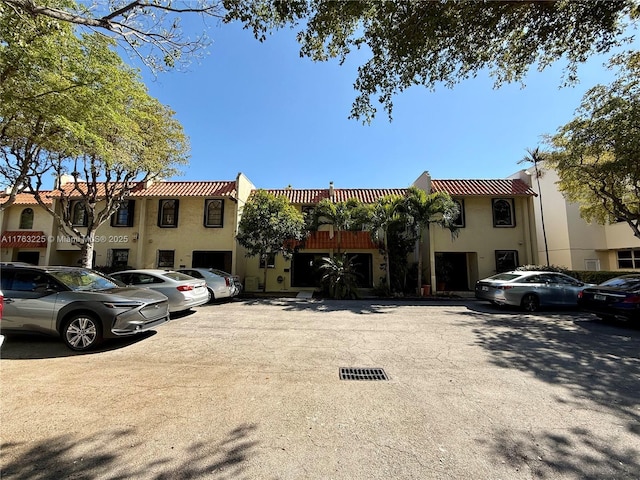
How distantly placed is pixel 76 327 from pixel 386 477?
646 centimetres

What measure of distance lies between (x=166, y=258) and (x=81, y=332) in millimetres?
13281

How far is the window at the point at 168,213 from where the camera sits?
1855 centimetres

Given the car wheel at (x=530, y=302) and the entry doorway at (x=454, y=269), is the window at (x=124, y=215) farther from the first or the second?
the car wheel at (x=530, y=302)

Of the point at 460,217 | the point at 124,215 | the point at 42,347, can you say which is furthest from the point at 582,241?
the point at 124,215

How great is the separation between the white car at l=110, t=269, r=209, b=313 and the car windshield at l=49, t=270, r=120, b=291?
2.21 meters

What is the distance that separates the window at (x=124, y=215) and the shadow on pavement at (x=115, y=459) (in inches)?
715

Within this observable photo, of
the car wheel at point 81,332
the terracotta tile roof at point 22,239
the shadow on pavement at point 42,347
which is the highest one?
Result: the terracotta tile roof at point 22,239

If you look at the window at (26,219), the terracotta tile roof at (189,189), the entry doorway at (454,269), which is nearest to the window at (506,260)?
the entry doorway at (454,269)

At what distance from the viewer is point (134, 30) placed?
5.73 m

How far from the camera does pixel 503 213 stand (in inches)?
721

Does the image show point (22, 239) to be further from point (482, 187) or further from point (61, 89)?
point (482, 187)

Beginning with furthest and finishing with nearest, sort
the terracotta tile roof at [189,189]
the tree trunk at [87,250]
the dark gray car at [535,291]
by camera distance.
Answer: the terracotta tile roof at [189,189]
the tree trunk at [87,250]
the dark gray car at [535,291]

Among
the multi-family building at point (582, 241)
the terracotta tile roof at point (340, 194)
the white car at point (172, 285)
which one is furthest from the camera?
the terracotta tile roof at point (340, 194)

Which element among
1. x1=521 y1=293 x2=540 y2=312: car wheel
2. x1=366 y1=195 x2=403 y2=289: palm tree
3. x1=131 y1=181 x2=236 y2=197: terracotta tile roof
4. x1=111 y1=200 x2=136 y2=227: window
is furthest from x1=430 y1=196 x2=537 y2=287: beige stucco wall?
x1=111 y1=200 x2=136 y2=227: window
